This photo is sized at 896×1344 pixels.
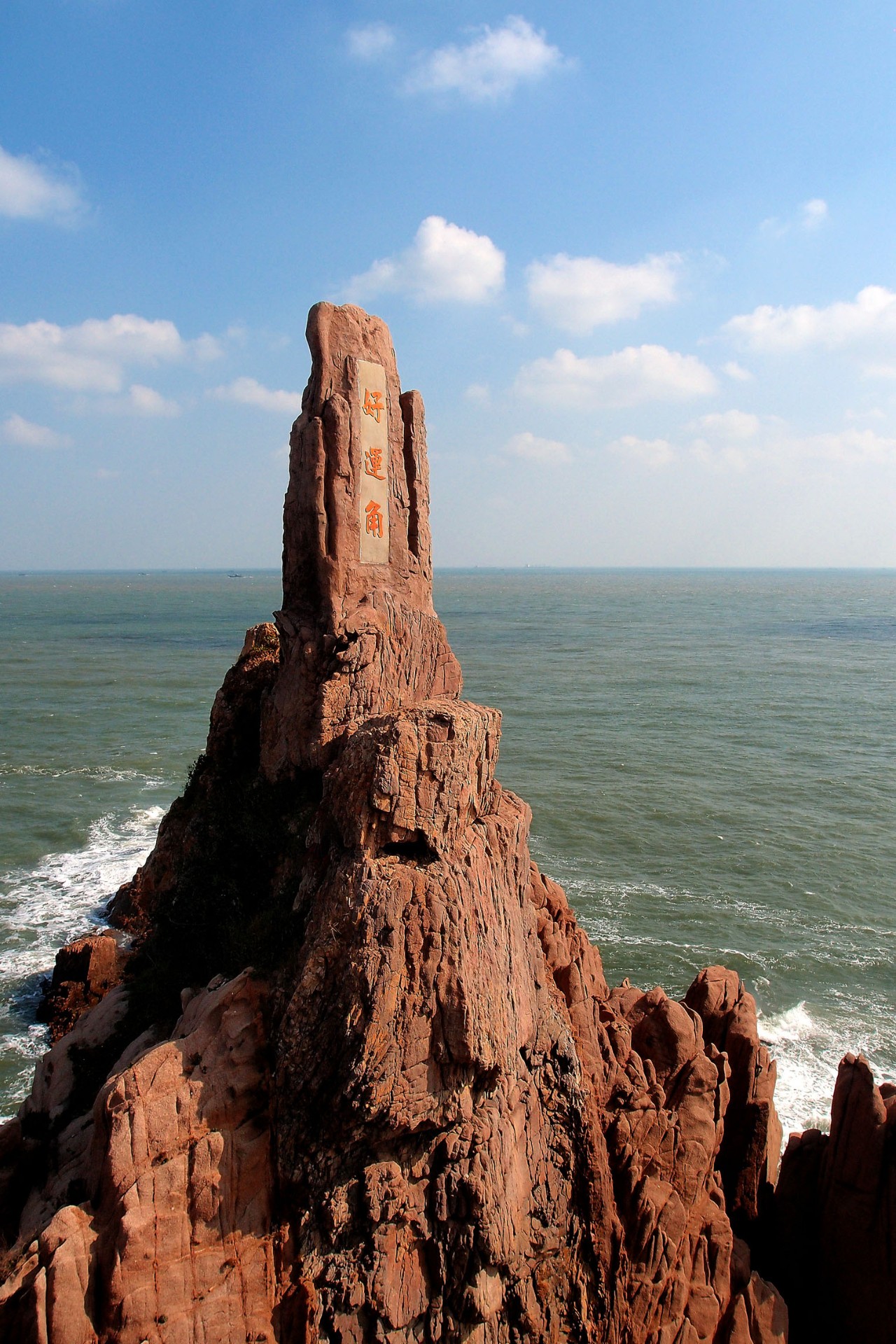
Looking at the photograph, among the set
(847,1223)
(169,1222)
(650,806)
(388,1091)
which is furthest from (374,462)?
(650,806)

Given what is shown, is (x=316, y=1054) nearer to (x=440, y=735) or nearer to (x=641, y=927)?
(x=440, y=735)

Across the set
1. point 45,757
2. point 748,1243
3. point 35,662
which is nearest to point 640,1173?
point 748,1243

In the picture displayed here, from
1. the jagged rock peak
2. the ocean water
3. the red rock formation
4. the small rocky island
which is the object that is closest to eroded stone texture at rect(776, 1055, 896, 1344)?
the small rocky island

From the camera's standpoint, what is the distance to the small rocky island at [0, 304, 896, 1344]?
26.1 feet

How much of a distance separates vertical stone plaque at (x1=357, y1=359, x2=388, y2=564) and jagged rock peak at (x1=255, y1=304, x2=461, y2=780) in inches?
0.6

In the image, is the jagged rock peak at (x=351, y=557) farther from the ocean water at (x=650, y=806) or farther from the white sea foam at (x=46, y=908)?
the ocean water at (x=650, y=806)

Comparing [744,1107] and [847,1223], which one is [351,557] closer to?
[744,1107]

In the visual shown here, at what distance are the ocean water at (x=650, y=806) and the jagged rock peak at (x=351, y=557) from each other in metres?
10.9

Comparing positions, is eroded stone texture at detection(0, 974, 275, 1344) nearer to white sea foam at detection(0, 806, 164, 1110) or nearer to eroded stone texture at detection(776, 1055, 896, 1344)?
eroded stone texture at detection(776, 1055, 896, 1344)

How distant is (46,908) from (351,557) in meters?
A: 17.4

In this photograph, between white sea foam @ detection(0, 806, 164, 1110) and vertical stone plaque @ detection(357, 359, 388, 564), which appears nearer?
vertical stone plaque @ detection(357, 359, 388, 564)

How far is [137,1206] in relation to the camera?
7.64 m

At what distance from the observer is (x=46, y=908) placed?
24062 millimetres

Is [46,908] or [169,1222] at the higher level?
[169,1222]
